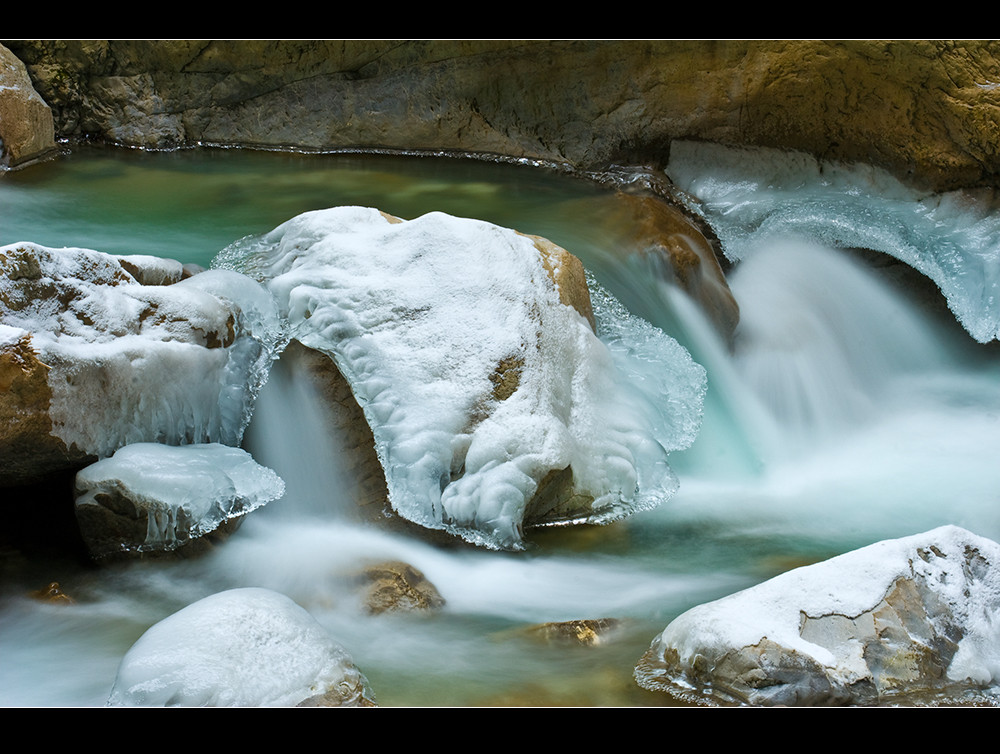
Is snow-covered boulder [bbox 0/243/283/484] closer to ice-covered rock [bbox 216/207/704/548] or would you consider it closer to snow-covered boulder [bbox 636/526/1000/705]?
ice-covered rock [bbox 216/207/704/548]

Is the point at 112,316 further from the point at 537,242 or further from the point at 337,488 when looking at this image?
the point at 537,242

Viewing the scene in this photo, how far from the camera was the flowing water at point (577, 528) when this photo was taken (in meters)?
2.75

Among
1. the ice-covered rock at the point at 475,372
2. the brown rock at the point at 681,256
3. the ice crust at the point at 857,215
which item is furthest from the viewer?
the ice crust at the point at 857,215

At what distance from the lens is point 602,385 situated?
386 cm

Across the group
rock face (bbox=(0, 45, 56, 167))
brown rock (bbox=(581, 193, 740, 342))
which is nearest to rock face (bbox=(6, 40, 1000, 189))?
rock face (bbox=(0, 45, 56, 167))

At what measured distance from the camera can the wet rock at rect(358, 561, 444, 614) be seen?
2.99 m

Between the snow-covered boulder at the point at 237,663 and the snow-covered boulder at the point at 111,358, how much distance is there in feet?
3.25

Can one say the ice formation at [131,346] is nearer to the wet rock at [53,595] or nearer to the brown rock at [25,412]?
the brown rock at [25,412]

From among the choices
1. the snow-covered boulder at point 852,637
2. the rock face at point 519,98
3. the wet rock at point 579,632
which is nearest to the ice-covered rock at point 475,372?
the wet rock at point 579,632

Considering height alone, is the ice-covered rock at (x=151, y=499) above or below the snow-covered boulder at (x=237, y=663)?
above

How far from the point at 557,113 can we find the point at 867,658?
4.96 meters

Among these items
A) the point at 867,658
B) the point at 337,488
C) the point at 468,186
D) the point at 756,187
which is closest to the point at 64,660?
the point at 337,488

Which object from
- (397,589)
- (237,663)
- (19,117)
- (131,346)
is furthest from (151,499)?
(19,117)

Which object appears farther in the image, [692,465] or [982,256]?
[982,256]
